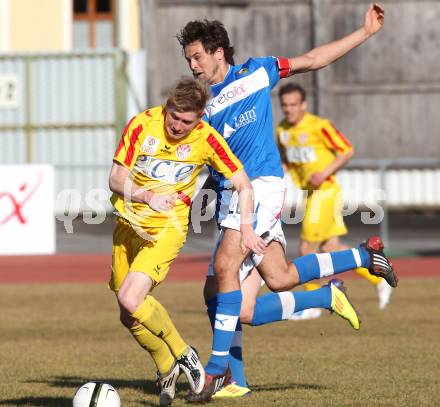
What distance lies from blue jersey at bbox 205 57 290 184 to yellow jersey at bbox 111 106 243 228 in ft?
1.02

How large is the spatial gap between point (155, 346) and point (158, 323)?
0.71ft

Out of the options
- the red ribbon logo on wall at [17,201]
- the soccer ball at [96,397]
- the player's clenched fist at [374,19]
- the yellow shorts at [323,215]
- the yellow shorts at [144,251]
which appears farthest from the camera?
the red ribbon logo on wall at [17,201]

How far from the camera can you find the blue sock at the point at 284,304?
7605 mm

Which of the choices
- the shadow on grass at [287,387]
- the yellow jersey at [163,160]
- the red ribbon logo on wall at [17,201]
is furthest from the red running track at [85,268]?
the yellow jersey at [163,160]

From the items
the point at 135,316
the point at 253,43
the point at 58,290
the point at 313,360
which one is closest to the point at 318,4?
the point at 253,43

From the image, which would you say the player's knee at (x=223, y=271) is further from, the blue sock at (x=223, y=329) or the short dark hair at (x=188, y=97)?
the short dark hair at (x=188, y=97)

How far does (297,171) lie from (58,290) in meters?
3.93

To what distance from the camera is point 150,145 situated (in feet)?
23.1

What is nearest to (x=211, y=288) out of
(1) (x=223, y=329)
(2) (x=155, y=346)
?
(1) (x=223, y=329)

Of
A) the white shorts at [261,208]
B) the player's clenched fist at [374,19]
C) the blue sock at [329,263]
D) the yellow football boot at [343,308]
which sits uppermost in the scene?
the player's clenched fist at [374,19]

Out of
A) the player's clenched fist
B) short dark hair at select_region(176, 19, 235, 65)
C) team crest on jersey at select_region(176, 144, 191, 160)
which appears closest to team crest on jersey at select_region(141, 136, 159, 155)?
team crest on jersey at select_region(176, 144, 191, 160)

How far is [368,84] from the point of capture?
97.0 ft

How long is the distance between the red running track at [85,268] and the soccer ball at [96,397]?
9.31 m

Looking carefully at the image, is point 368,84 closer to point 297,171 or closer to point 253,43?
point 253,43
